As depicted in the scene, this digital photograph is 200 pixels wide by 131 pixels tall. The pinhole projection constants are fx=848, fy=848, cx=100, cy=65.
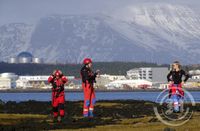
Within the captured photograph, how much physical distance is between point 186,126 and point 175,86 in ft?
23.8

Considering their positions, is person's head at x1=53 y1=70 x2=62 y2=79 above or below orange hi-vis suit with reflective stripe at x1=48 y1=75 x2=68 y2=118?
above

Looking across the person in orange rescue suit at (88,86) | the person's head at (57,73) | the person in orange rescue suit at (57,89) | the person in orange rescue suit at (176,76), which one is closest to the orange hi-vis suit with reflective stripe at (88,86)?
the person in orange rescue suit at (88,86)

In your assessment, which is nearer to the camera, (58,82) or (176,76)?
(58,82)

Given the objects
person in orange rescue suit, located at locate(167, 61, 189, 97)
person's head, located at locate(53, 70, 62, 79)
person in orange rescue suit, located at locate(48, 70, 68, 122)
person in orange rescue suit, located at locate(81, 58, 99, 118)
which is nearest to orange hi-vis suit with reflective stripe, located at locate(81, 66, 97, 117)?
person in orange rescue suit, located at locate(81, 58, 99, 118)

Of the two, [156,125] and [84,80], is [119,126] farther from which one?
[84,80]

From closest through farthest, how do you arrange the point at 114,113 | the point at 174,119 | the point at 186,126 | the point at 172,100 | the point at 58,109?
the point at 186,126 → the point at 174,119 → the point at 172,100 → the point at 58,109 → the point at 114,113

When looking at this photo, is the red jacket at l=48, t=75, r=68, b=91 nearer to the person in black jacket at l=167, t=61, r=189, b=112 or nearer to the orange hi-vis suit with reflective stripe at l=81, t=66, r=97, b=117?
the orange hi-vis suit with reflective stripe at l=81, t=66, r=97, b=117

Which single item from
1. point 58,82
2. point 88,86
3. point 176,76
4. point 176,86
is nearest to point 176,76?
point 176,76

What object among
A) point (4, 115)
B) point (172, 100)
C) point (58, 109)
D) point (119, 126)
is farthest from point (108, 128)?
point (4, 115)

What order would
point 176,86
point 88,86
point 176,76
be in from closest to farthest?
point 176,86
point 88,86
point 176,76

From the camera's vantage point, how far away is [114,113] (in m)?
41.7

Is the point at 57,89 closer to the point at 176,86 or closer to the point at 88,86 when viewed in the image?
the point at 88,86

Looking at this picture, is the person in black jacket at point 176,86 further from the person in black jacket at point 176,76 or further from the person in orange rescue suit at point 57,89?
the person in orange rescue suit at point 57,89

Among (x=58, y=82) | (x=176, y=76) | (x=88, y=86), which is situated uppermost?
(x=176, y=76)
